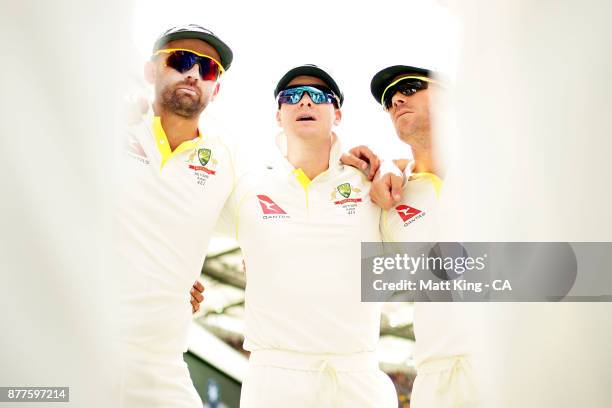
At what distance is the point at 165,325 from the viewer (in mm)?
2066

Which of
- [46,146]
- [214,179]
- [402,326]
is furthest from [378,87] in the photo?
[402,326]

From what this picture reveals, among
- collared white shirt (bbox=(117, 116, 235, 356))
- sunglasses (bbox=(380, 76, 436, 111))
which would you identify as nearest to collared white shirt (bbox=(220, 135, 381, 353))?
collared white shirt (bbox=(117, 116, 235, 356))

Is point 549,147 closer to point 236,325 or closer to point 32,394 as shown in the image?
point 32,394

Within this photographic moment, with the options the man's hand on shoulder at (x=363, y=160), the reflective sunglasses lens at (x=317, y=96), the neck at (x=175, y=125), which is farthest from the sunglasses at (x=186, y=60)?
the man's hand on shoulder at (x=363, y=160)

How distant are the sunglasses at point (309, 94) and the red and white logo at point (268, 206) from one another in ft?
1.31

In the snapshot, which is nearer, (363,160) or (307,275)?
(307,275)

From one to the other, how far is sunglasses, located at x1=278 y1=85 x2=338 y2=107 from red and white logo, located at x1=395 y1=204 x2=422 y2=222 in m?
0.53

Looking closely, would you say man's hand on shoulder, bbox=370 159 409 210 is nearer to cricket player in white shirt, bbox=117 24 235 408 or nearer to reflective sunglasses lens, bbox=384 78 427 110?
reflective sunglasses lens, bbox=384 78 427 110

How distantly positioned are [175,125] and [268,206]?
0.48 metres

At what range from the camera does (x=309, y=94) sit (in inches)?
92.7

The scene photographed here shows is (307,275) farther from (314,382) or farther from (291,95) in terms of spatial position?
(291,95)

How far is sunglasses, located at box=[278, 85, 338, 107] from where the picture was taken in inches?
92.6

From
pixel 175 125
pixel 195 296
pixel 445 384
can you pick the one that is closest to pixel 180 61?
pixel 175 125

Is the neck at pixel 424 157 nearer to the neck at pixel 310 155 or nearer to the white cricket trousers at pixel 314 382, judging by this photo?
the neck at pixel 310 155
